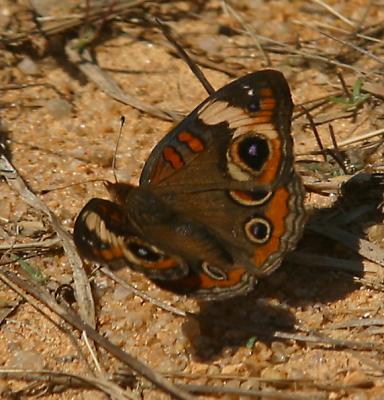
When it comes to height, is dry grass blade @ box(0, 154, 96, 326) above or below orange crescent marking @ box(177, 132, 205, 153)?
below

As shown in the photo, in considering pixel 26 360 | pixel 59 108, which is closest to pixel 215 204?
pixel 26 360

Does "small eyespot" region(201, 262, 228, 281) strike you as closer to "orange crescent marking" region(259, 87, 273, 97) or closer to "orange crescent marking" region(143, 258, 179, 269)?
"orange crescent marking" region(143, 258, 179, 269)

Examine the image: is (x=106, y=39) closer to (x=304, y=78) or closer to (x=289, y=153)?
(x=304, y=78)

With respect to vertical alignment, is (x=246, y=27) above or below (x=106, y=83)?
above

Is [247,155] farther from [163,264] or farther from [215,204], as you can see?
[163,264]

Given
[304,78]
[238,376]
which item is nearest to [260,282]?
[238,376]

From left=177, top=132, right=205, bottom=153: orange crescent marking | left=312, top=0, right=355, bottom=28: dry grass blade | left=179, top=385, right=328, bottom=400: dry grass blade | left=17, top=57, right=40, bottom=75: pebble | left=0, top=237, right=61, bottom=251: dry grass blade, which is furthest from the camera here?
left=312, top=0, right=355, bottom=28: dry grass blade

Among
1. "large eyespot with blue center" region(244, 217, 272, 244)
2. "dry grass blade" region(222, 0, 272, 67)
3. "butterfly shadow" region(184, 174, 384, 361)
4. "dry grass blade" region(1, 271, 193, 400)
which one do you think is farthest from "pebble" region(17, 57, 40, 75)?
"large eyespot with blue center" region(244, 217, 272, 244)
